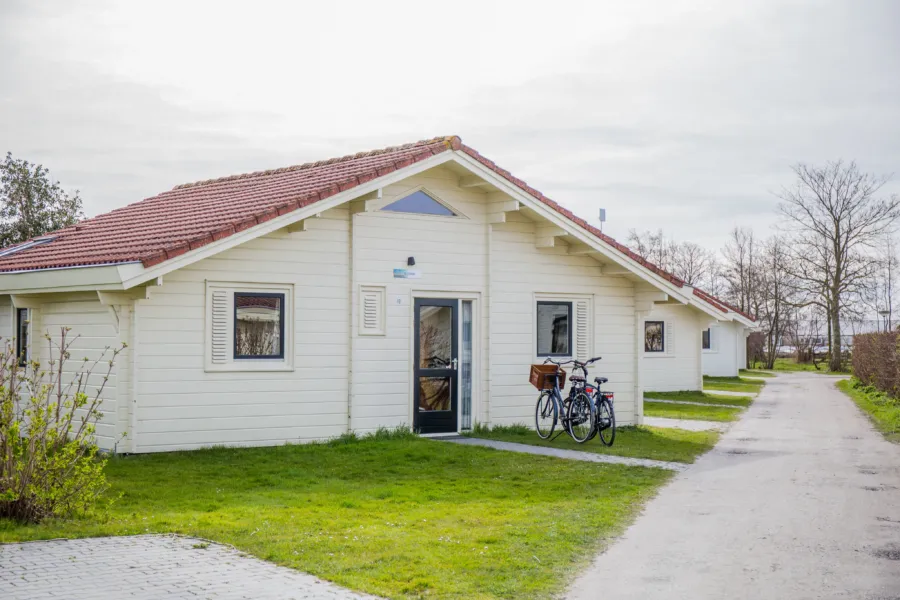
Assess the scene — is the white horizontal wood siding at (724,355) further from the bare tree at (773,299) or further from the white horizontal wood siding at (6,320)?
the white horizontal wood siding at (6,320)

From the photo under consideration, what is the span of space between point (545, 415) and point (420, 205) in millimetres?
4074

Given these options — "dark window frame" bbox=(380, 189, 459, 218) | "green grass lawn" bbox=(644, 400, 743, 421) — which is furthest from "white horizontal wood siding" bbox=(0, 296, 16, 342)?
A: "green grass lawn" bbox=(644, 400, 743, 421)

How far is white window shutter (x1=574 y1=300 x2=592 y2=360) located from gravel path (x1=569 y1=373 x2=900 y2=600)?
3.39m

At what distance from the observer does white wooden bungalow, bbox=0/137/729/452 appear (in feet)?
44.2

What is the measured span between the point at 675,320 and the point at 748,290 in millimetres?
34658

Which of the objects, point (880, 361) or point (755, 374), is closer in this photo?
point (880, 361)

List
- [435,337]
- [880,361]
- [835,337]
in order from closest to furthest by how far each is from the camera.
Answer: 1. [435,337]
2. [880,361]
3. [835,337]

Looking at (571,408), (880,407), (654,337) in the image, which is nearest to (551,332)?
(571,408)

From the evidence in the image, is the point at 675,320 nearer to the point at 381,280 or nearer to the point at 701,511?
the point at 381,280

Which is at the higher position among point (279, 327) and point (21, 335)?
point (279, 327)

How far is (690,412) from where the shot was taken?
2292cm

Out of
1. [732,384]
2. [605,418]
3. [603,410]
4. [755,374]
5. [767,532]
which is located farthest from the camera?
[755,374]

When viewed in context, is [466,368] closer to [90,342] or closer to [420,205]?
[420,205]

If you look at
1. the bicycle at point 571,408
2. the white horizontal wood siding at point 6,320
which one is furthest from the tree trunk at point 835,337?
the white horizontal wood siding at point 6,320
